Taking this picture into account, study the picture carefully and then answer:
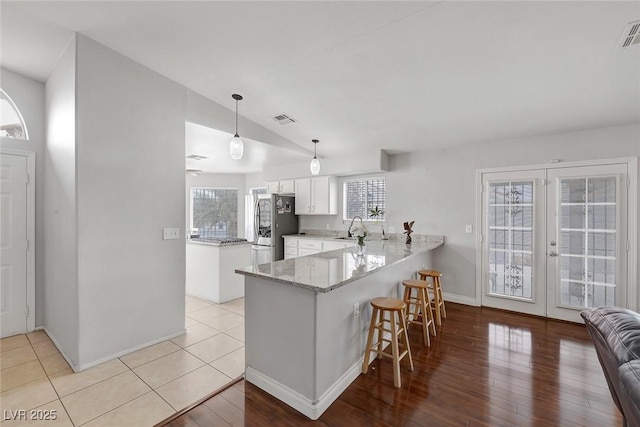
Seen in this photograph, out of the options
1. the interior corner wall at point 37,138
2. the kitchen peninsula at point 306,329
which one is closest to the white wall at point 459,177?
the kitchen peninsula at point 306,329

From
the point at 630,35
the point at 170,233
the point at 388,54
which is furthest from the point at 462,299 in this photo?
the point at 170,233

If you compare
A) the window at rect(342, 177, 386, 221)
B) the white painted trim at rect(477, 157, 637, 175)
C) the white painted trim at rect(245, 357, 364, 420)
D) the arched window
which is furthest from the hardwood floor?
the arched window

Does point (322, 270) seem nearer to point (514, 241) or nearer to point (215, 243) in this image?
point (215, 243)

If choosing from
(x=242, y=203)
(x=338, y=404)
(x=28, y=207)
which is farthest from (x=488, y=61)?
(x=242, y=203)

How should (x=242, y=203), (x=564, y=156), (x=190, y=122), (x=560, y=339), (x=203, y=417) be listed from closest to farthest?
(x=203, y=417) < (x=560, y=339) < (x=190, y=122) < (x=564, y=156) < (x=242, y=203)

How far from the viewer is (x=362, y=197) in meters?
5.43

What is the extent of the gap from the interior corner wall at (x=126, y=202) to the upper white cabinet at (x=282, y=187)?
2937 mm

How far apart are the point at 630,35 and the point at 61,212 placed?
4.98 m

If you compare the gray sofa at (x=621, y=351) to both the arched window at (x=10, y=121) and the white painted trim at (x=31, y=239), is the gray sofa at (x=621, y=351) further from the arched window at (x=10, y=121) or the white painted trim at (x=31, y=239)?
the arched window at (x=10, y=121)

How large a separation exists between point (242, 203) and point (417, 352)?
5.92 meters

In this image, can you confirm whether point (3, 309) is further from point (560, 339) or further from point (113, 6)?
point (560, 339)

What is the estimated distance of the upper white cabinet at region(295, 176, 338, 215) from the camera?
545cm

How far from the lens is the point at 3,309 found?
3074 millimetres

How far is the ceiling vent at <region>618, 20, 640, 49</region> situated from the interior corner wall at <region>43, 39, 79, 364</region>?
4.29 m
